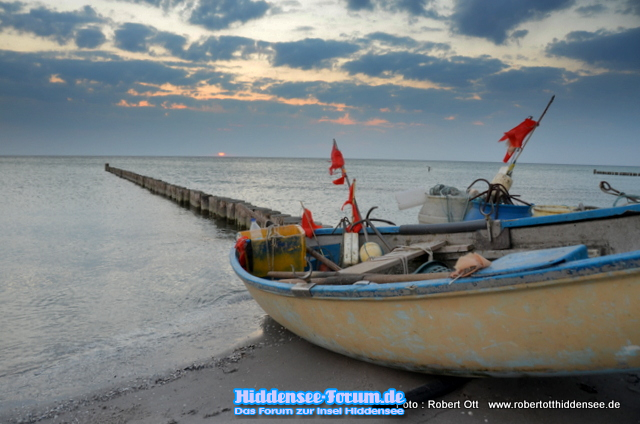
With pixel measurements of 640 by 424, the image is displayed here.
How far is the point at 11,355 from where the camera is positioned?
5.30m

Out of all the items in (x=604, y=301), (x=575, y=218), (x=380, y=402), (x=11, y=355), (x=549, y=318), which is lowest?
(x=11, y=355)

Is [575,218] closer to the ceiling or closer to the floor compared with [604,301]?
closer to the ceiling

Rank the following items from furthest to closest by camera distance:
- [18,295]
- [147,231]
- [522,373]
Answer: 1. [147,231]
2. [18,295]
3. [522,373]

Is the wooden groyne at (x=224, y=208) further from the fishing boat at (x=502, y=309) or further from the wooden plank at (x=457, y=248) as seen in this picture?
the fishing boat at (x=502, y=309)

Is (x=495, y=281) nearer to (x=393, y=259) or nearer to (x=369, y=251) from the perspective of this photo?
(x=393, y=259)

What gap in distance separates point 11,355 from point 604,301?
20.4 ft

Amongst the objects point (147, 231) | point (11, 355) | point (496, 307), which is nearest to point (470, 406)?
point (496, 307)

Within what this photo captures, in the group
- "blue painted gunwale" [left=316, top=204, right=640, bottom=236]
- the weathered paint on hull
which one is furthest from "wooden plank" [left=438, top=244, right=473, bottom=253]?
the weathered paint on hull

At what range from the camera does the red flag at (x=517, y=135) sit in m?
8.51

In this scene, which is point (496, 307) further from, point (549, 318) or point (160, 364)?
point (160, 364)

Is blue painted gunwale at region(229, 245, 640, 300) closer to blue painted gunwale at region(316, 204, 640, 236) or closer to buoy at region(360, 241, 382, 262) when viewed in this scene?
buoy at region(360, 241, 382, 262)

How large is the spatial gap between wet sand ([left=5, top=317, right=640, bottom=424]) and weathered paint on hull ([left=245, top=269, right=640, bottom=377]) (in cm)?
35

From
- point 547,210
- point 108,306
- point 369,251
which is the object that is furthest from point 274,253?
point 547,210

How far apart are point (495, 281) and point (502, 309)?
0.75 ft
